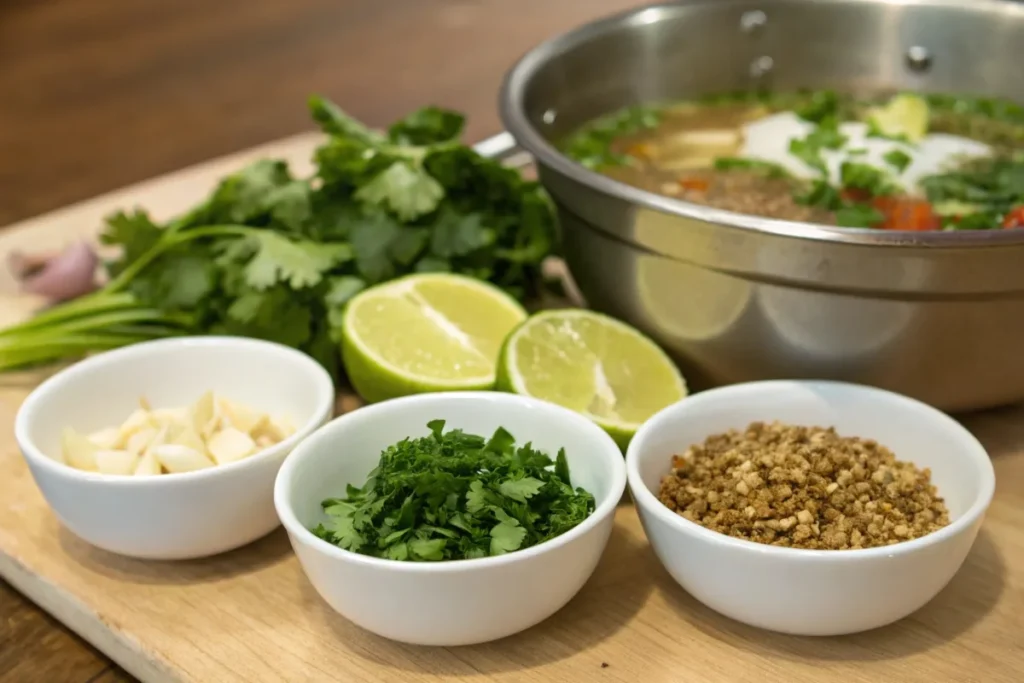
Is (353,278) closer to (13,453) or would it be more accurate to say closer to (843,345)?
(13,453)

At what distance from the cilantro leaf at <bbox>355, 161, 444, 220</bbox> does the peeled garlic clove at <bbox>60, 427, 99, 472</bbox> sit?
60 centimetres

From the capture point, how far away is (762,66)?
2199 mm

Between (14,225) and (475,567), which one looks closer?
(475,567)

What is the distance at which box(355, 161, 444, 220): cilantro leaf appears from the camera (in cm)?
177

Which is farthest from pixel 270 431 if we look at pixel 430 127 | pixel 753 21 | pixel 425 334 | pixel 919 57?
pixel 919 57

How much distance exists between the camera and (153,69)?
351cm

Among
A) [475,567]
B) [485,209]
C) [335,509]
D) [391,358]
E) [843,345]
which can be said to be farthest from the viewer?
[485,209]

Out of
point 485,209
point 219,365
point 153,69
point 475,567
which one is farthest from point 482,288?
point 153,69

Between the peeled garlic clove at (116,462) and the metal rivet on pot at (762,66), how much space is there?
4.62 feet

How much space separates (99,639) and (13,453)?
44 cm

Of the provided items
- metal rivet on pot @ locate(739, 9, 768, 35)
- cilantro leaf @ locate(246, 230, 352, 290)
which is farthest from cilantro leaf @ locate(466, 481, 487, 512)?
metal rivet on pot @ locate(739, 9, 768, 35)

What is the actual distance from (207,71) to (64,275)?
1670mm

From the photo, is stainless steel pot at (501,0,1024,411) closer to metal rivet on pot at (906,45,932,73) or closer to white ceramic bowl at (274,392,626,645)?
metal rivet on pot at (906,45,932,73)

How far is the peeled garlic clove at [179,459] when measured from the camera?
138 centimetres
